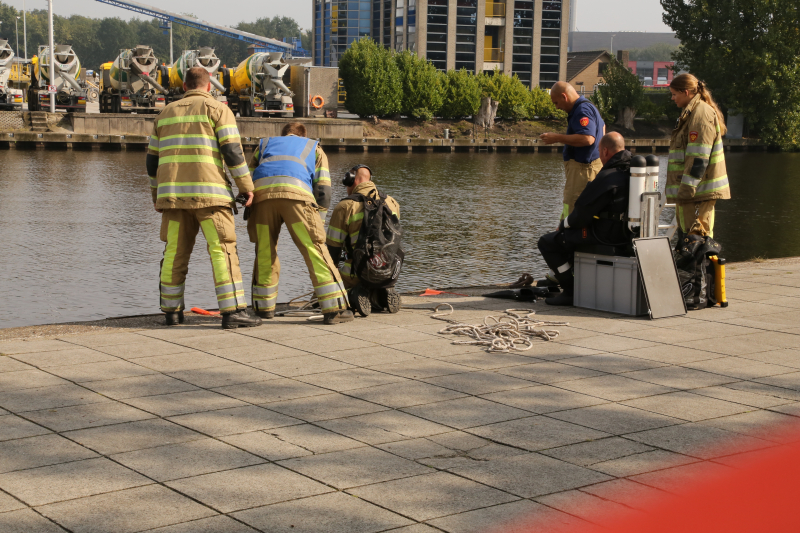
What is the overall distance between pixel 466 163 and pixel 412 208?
21.6m

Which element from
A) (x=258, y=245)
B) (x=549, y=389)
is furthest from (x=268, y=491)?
(x=258, y=245)

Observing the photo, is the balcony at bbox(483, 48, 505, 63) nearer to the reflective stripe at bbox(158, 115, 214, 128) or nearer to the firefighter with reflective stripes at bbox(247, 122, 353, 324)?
the firefighter with reflective stripes at bbox(247, 122, 353, 324)

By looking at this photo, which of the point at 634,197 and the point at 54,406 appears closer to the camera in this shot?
the point at 54,406

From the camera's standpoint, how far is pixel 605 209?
26.5 ft

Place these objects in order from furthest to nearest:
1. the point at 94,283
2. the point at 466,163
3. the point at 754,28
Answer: the point at 754,28
the point at 466,163
the point at 94,283

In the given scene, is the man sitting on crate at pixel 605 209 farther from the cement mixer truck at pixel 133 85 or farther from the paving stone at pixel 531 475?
the cement mixer truck at pixel 133 85

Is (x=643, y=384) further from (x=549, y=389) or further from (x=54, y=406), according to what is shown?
(x=54, y=406)

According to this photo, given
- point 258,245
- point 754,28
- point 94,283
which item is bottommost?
point 94,283

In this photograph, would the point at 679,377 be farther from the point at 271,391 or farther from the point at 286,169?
the point at 286,169

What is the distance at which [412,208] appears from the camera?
79.3ft

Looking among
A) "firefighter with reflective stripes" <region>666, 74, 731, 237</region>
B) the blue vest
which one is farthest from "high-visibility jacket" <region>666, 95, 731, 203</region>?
the blue vest

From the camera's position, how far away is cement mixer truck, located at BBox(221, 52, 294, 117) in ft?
165

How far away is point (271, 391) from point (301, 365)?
658mm

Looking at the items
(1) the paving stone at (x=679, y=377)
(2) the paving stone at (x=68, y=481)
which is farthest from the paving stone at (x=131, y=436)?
(1) the paving stone at (x=679, y=377)
